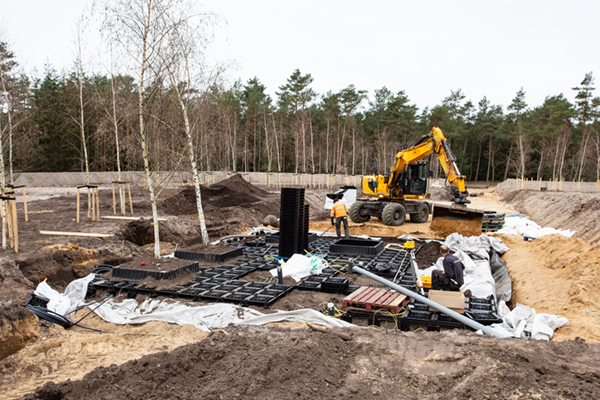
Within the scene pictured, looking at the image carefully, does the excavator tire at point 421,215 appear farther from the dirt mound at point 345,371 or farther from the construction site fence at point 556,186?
the construction site fence at point 556,186

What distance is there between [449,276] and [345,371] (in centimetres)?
364

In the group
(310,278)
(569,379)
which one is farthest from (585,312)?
(310,278)

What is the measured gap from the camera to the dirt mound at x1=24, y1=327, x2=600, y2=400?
350 centimetres

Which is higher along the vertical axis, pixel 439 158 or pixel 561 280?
pixel 439 158

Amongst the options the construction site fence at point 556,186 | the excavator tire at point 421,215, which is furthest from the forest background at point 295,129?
the excavator tire at point 421,215

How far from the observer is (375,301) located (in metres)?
6.32

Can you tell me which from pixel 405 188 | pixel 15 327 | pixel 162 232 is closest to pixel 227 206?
pixel 162 232

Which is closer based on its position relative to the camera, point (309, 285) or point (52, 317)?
point (52, 317)

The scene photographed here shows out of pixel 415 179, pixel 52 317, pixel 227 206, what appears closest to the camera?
pixel 52 317

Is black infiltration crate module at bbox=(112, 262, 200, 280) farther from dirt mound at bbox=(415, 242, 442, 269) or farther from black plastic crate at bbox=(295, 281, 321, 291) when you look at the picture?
dirt mound at bbox=(415, 242, 442, 269)

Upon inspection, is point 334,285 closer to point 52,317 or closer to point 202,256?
point 202,256

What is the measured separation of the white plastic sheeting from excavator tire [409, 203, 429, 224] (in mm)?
12712

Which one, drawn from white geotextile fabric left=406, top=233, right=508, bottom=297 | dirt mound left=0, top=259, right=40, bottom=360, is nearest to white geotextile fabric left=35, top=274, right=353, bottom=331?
dirt mound left=0, top=259, right=40, bottom=360

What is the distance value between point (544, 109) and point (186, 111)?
56892 millimetres
